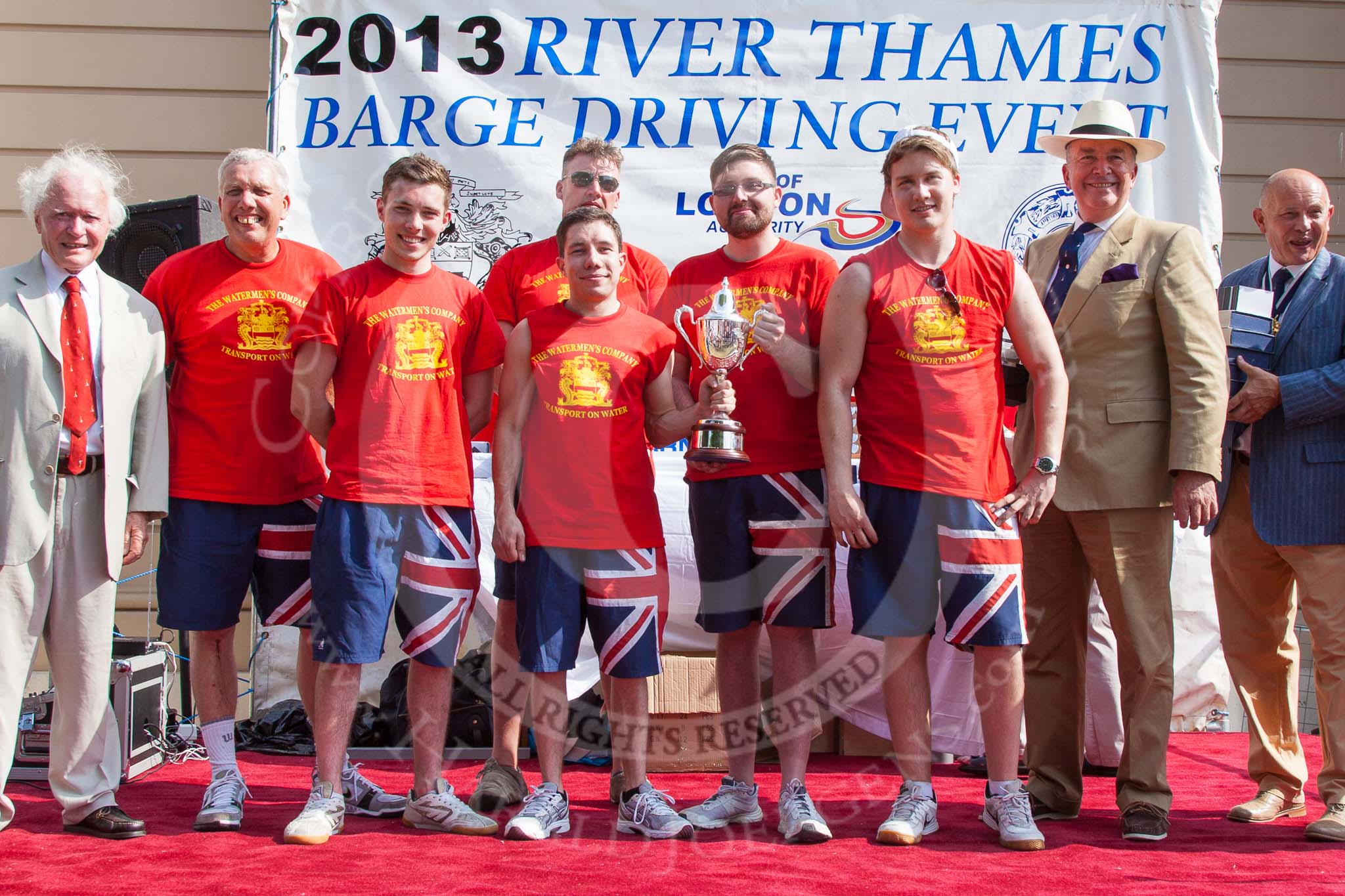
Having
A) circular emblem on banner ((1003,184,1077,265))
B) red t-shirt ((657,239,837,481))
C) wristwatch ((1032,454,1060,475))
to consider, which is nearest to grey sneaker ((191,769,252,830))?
red t-shirt ((657,239,837,481))

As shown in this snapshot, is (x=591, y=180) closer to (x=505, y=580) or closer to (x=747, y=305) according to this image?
(x=747, y=305)

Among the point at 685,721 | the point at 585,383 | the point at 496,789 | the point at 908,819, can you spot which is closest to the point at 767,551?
the point at 585,383

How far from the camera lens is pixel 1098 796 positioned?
12.5 ft

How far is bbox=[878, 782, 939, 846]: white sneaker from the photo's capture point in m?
3.05

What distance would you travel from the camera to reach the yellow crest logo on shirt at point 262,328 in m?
3.38

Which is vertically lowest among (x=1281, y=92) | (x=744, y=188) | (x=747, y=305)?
(x=747, y=305)

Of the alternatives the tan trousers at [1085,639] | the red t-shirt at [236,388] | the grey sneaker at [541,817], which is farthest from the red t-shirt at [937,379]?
the red t-shirt at [236,388]

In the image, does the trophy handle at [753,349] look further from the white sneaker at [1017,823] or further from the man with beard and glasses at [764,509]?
the white sneaker at [1017,823]

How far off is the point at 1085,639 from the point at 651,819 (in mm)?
1337

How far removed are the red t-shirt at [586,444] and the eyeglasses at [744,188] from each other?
0.47 meters

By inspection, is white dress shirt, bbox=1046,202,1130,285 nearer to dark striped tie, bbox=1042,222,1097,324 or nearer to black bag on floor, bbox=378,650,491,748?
dark striped tie, bbox=1042,222,1097,324

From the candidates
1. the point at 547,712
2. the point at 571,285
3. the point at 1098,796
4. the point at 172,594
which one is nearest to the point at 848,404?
the point at 571,285

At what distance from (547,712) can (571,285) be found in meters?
1.15

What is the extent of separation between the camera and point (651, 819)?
3.12 meters
